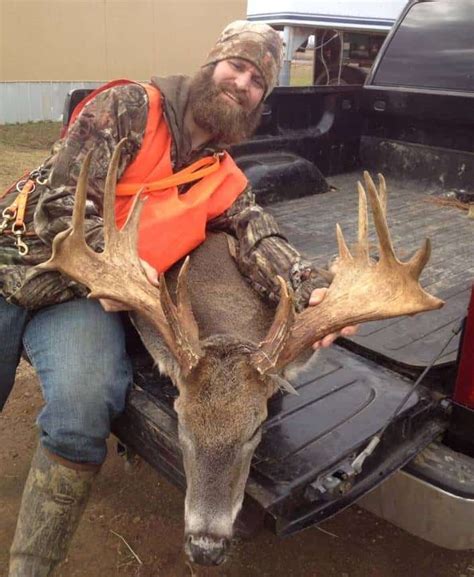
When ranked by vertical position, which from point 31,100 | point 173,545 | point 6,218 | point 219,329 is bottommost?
point 31,100

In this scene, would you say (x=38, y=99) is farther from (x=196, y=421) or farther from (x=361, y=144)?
(x=196, y=421)

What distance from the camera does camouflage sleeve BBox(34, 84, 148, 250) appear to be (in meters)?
3.17

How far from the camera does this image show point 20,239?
324cm

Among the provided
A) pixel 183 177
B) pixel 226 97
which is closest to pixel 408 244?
pixel 226 97

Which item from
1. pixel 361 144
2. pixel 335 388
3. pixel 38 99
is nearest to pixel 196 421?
pixel 335 388

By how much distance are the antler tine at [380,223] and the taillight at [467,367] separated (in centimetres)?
39

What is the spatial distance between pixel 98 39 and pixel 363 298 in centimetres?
1665

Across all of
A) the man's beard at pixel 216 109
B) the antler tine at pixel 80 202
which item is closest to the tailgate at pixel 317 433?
the antler tine at pixel 80 202

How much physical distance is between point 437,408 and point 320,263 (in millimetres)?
1483

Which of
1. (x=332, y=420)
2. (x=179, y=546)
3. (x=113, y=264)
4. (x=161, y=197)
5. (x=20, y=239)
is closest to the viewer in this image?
(x=332, y=420)

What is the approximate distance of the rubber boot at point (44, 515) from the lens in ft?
9.48

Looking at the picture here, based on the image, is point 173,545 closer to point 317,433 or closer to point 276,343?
point 317,433

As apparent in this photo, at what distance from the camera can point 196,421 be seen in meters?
2.50

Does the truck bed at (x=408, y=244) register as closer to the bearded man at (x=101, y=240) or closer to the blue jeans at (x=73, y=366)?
the bearded man at (x=101, y=240)
